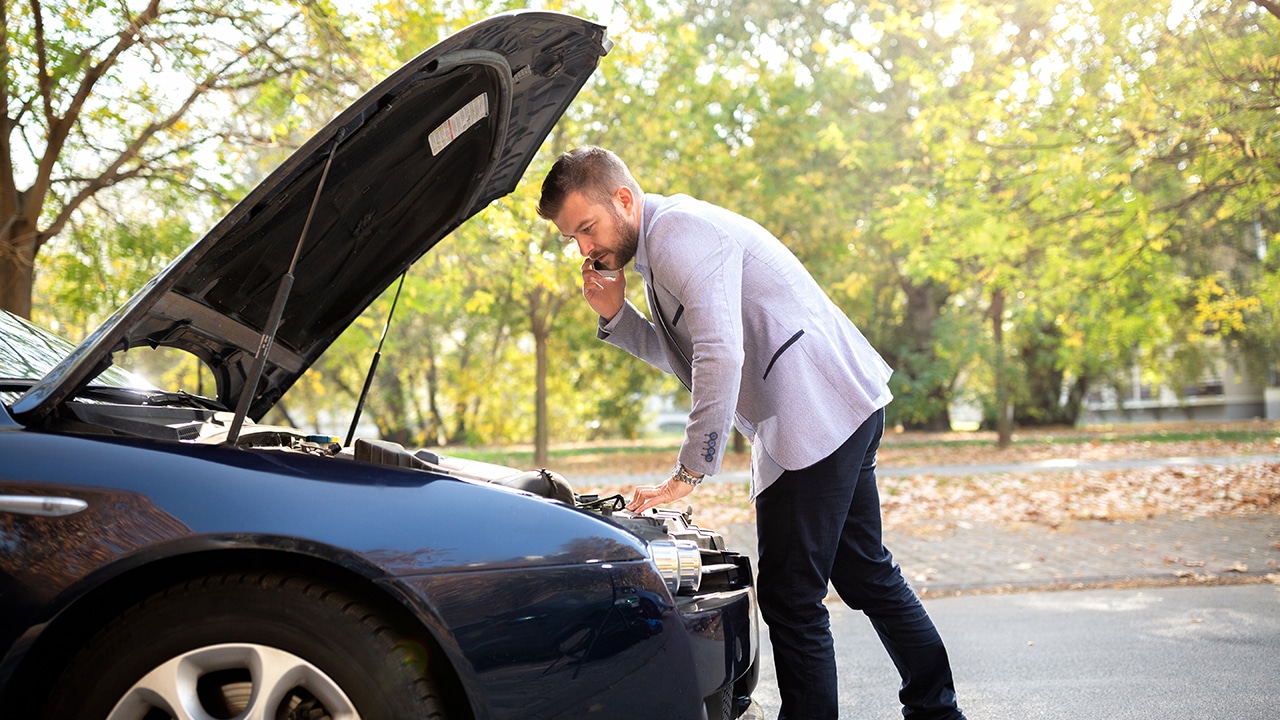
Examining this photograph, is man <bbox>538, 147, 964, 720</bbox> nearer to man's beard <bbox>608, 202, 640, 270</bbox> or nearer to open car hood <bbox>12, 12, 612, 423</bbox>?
man's beard <bbox>608, 202, 640, 270</bbox>

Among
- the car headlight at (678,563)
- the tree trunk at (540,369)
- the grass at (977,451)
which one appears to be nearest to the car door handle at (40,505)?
the car headlight at (678,563)

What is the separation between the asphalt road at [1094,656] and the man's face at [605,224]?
176 centimetres

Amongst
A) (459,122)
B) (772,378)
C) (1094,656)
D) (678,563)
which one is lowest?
(1094,656)

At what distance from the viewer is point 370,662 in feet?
6.34

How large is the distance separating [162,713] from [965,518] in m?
8.51

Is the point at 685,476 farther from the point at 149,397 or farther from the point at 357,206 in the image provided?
the point at 149,397

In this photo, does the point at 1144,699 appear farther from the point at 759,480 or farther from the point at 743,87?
the point at 743,87

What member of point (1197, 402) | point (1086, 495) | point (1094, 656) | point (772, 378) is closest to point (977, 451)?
point (1086, 495)

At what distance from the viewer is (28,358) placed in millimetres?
2553

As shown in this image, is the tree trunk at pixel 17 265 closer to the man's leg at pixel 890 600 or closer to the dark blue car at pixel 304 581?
the dark blue car at pixel 304 581

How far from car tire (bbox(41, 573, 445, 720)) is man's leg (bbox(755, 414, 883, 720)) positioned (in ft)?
3.70

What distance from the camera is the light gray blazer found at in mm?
2561

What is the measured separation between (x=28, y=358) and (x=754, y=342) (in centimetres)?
200

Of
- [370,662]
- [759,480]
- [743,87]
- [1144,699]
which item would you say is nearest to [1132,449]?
[743,87]
